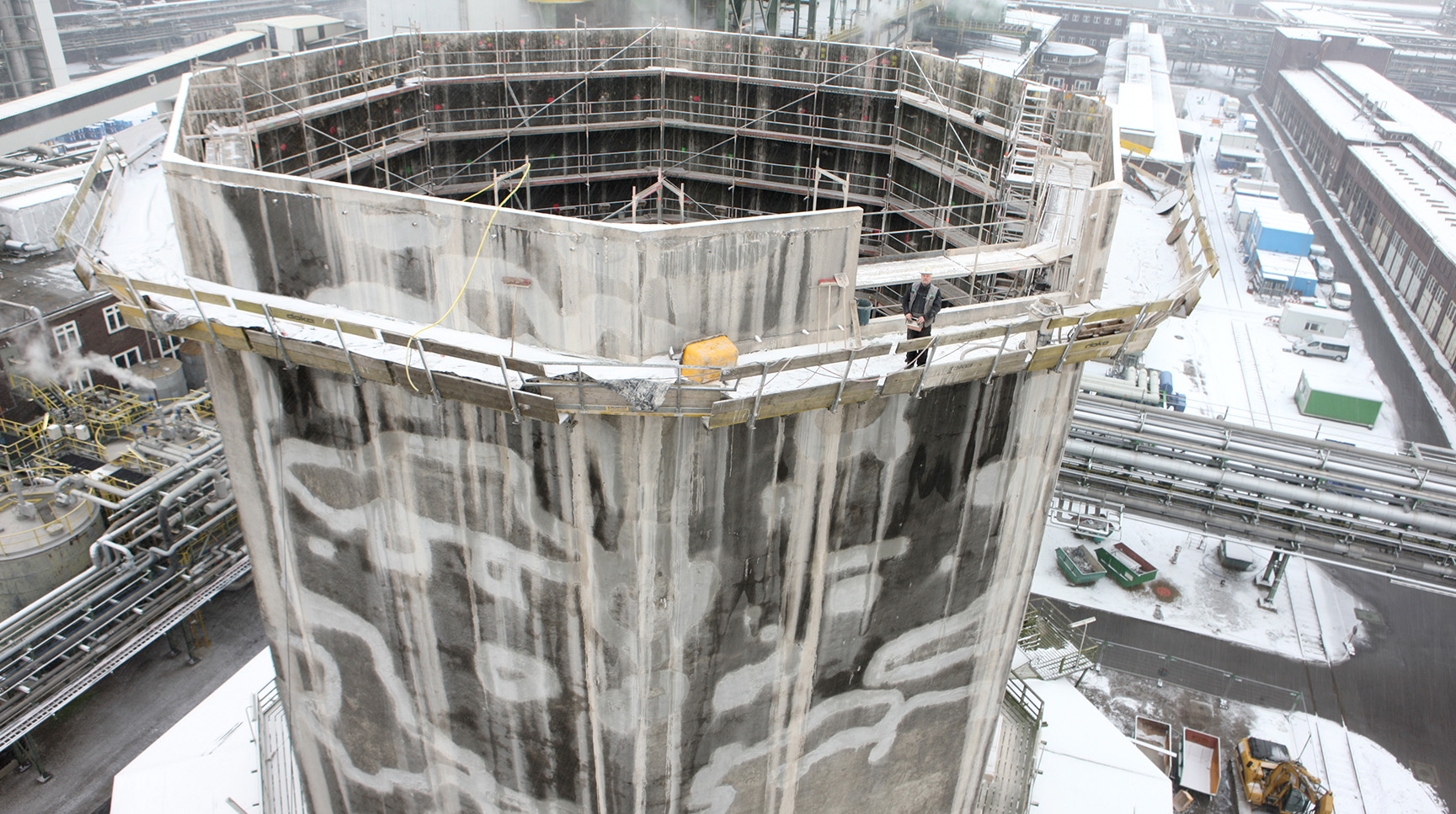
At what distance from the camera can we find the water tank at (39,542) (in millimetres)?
25797

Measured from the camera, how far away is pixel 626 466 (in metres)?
11.0

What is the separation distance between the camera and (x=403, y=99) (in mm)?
20750

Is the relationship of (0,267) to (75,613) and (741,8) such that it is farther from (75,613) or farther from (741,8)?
(741,8)

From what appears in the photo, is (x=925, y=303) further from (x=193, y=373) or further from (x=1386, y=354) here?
(x=1386, y=354)

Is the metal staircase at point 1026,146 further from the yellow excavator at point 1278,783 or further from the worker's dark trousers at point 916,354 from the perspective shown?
the yellow excavator at point 1278,783

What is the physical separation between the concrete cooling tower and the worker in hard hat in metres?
0.30

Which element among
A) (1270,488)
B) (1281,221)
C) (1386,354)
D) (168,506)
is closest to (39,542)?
(168,506)

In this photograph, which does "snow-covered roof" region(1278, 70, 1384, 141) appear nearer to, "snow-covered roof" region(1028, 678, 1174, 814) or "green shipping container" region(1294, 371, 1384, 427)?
"green shipping container" region(1294, 371, 1384, 427)

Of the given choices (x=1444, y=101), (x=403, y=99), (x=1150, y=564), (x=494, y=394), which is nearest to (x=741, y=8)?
(x=403, y=99)

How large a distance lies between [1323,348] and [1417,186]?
2264cm

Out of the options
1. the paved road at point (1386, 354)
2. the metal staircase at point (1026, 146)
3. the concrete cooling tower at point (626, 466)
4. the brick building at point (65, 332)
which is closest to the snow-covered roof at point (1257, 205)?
the paved road at point (1386, 354)

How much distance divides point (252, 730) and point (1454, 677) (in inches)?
1410

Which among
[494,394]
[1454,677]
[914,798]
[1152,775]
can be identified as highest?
[494,394]

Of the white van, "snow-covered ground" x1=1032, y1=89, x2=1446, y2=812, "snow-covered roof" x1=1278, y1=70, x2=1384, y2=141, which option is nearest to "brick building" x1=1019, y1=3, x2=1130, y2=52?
"snow-covered roof" x1=1278, y1=70, x2=1384, y2=141
